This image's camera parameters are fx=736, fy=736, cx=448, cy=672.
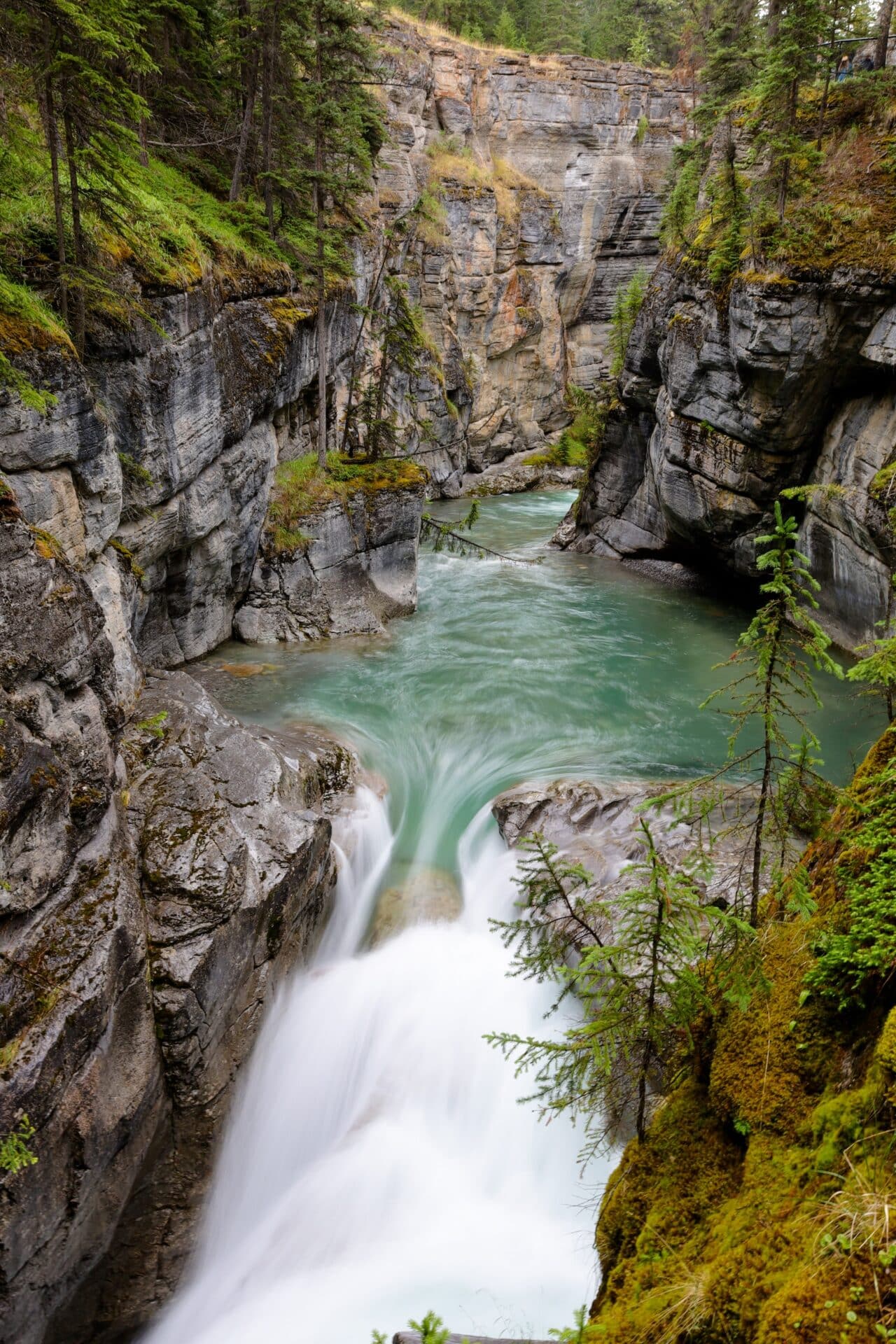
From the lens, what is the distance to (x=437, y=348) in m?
33.9

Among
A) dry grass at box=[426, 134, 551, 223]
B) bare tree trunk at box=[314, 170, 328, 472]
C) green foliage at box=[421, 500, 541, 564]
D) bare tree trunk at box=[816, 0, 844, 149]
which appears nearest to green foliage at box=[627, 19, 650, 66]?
dry grass at box=[426, 134, 551, 223]

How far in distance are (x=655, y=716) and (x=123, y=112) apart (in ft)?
41.1

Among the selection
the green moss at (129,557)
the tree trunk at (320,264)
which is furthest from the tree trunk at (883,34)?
the green moss at (129,557)

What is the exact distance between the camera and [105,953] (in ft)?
21.0

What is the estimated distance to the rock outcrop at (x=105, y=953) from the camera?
578cm

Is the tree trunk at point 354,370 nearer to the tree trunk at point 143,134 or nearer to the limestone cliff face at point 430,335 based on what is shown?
the limestone cliff face at point 430,335

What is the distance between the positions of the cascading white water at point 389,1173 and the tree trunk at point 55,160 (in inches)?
360

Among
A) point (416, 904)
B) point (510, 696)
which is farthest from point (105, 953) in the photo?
point (510, 696)

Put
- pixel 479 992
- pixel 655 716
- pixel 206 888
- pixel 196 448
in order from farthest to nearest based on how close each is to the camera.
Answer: pixel 655 716
pixel 196 448
pixel 479 992
pixel 206 888

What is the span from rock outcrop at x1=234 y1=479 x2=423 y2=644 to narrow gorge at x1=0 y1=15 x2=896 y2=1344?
8 centimetres

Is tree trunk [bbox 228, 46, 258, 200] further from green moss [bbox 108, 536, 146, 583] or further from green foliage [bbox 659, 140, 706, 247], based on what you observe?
green foliage [bbox 659, 140, 706, 247]

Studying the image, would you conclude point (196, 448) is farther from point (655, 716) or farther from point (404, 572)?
point (655, 716)

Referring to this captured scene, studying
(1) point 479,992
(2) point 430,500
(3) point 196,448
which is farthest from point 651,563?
(1) point 479,992

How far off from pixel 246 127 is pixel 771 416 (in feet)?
43.9
